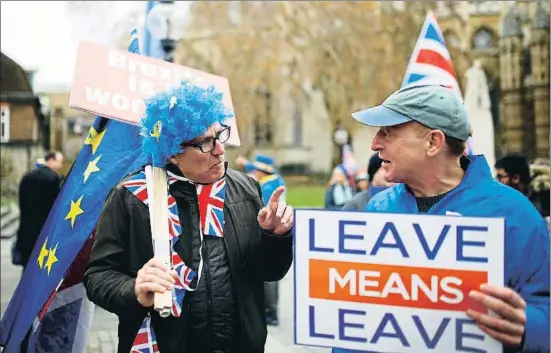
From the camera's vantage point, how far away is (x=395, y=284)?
7.13 ft

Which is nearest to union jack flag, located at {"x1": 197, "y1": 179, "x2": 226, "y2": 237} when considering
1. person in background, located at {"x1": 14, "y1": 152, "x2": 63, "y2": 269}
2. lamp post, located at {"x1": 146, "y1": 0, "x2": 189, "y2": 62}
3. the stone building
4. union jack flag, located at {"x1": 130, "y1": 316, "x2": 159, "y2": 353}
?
union jack flag, located at {"x1": 130, "y1": 316, "x2": 159, "y2": 353}

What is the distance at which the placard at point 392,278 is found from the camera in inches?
81.3

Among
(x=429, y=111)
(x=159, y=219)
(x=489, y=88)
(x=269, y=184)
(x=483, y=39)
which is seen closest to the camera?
(x=429, y=111)

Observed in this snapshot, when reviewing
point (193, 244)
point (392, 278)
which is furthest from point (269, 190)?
point (392, 278)

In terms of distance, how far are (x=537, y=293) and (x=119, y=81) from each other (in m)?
2.56

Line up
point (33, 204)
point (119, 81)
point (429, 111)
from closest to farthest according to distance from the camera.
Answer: point (429, 111) → point (119, 81) → point (33, 204)

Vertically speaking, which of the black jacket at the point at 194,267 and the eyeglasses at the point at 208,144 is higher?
the eyeglasses at the point at 208,144

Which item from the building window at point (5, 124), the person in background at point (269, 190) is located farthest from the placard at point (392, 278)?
the building window at point (5, 124)

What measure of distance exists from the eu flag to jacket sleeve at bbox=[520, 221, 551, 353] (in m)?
2.07

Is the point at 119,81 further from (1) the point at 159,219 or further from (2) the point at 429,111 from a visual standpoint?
(2) the point at 429,111

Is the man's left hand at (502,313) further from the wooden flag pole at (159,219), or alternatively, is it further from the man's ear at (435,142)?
the wooden flag pole at (159,219)

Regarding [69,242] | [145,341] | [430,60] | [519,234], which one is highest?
[430,60]

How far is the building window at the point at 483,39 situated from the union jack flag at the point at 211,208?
1559 inches

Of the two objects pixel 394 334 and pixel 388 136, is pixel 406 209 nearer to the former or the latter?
pixel 388 136
